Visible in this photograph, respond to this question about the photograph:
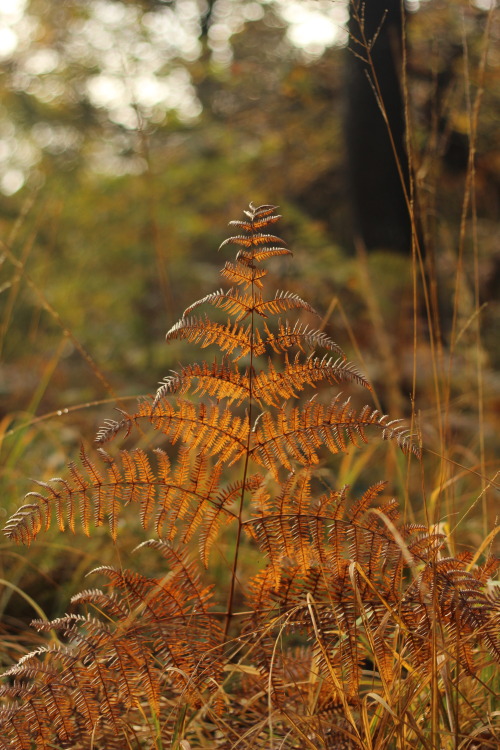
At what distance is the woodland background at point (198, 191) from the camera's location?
13.7ft

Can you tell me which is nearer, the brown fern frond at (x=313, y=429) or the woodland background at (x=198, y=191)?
the brown fern frond at (x=313, y=429)

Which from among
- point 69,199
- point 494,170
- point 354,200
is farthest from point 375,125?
point 69,199

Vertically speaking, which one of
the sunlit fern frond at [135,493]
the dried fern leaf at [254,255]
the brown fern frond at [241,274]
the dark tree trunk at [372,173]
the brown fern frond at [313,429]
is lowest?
the sunlit fern frond at [135,493]

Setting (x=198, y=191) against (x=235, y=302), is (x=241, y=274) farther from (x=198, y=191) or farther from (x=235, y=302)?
(x=198, y=191)

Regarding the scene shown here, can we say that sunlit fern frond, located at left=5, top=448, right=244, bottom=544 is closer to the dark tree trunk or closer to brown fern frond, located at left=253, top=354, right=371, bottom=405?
brown fern frond, located at left=253, top=354, right=371, bottom=405

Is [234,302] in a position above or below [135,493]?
above

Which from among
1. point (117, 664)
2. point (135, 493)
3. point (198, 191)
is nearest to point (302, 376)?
point (135, 493)

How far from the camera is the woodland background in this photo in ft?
13.7

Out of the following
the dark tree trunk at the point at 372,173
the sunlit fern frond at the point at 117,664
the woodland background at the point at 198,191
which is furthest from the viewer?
the dark tree trunk at the point at 372,173

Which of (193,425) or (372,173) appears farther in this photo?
(372,173)

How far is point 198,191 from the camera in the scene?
21.4 feet

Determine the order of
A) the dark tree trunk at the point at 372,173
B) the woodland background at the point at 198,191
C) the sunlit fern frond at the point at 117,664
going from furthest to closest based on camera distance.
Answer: the dark tree trunk at the point at 372,173 < the woodland background at the point at 198,191 < the sunlit fern frond at the point at 117,664

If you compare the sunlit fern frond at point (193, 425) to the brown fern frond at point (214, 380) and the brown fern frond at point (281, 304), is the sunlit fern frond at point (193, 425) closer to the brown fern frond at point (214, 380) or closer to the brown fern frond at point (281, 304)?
the brown fern frond at point (214, 380)

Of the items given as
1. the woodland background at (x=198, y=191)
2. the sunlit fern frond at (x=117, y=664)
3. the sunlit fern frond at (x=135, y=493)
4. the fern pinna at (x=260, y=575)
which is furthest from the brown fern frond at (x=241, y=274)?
the woodland background at (x=198, y=191)
